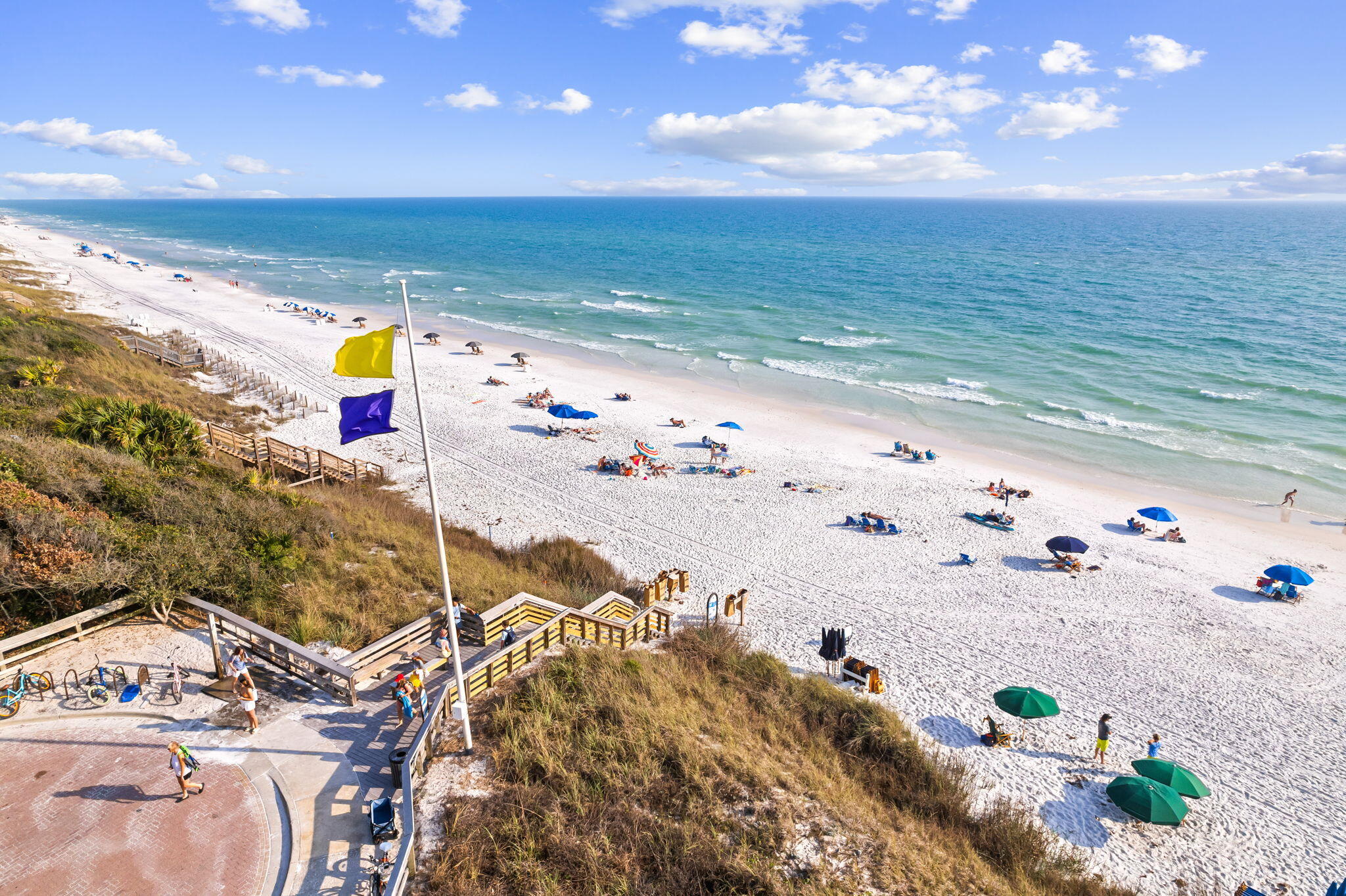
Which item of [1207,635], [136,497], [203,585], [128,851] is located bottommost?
[1207,635]

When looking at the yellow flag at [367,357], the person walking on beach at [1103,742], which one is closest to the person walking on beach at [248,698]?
the yellow flag at [367,357]

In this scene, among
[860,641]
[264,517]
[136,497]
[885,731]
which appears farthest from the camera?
[860,641]

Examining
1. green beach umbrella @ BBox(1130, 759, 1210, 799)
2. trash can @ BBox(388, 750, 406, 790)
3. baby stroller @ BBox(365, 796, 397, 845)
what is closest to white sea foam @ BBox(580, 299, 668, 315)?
green beach umbrella @ BBox(1130, 759, 1210, 799)

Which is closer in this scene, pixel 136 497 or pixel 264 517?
pixel 136 497

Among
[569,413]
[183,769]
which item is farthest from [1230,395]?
[183,769]

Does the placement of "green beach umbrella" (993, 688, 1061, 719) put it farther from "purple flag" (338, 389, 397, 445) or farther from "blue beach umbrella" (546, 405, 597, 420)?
"blue beach umbrella" (546, 405, 597, 420)

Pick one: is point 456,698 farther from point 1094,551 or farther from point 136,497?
point 1094,551

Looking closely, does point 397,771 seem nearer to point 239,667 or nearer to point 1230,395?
point 239,667

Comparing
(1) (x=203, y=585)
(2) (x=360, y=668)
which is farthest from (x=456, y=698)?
(1) (x=203, y=585)
